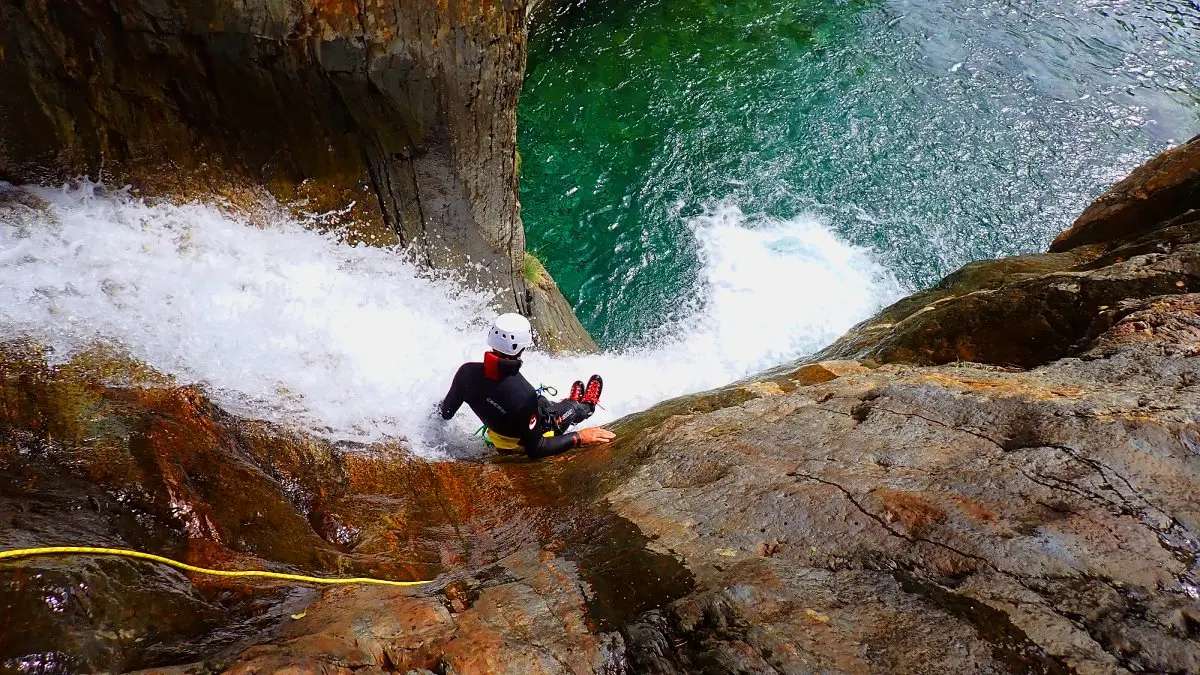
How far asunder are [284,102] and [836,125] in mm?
9798

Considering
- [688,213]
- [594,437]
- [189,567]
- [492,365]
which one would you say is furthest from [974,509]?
[688,213]

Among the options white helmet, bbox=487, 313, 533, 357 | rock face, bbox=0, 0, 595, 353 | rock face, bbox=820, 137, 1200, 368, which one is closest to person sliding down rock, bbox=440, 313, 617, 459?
white helmet, bbox=487, 313, 533, 357

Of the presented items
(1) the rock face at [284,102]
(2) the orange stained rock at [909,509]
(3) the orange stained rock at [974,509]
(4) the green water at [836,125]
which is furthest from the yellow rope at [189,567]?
(4) the green water at [836,125]

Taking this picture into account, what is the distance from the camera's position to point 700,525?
362 cm

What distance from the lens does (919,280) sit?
35.5 ft

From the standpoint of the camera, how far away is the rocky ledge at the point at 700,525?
2.65 meters

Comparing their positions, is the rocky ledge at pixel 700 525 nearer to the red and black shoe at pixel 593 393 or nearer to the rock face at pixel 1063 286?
the rock face at pixel 1063 286

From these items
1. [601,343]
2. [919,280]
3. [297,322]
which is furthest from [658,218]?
[297,322]

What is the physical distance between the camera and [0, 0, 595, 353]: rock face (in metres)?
5.53

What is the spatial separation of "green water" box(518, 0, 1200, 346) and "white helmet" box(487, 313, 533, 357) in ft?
16.9

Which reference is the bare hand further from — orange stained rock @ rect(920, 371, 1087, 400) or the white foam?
orange stained rock @ rect(920, 371, 1087, 400)

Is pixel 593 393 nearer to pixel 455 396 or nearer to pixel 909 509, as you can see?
pixel 455 396

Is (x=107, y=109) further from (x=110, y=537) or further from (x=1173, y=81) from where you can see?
(x=1173, y=81)

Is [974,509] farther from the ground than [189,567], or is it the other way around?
[189,567]
